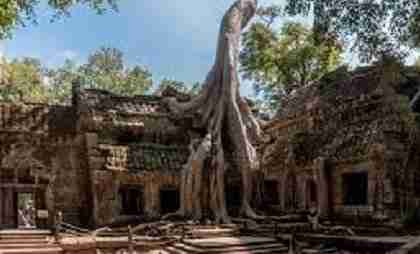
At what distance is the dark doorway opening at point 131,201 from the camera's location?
2118cm

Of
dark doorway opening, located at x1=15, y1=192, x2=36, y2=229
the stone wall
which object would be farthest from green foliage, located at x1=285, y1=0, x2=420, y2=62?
dark doorway opening, located at x1=15, y1=192, x2=36, y2=229

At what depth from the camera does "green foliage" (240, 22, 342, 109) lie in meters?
32.0

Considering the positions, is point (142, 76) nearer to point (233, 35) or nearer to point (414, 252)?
point (233, 35)

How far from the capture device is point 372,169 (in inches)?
672

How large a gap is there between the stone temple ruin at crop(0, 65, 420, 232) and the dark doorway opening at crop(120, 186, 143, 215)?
4 cm

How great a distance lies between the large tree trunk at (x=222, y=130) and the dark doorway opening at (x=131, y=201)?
239 cm

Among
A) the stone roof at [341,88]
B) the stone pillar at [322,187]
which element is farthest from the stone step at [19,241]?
the stone roof at [341,88]

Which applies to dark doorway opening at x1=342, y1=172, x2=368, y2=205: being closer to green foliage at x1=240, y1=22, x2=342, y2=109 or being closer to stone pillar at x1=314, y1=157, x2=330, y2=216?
stone pillar at x1=314, y1=157, x2=330, y2=216

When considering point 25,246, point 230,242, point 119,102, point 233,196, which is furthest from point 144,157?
point 230,242

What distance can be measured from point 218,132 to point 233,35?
4.68 m

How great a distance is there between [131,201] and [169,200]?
158cm

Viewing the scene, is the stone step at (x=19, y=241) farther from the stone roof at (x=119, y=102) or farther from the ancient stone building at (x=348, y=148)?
the ancient stone building at (x=348, y=148)

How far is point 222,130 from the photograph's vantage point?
22.0 meters

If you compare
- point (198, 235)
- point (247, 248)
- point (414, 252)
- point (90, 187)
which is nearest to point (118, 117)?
point (90, 187)
